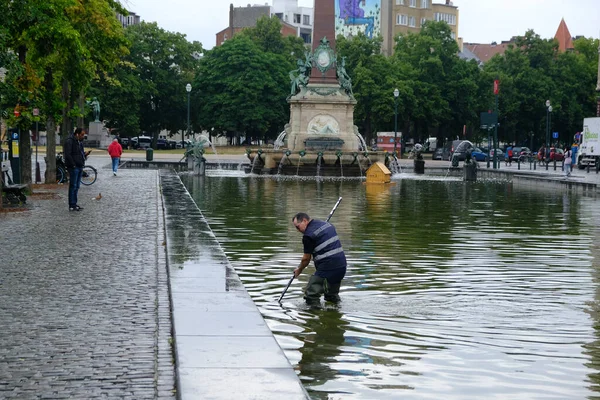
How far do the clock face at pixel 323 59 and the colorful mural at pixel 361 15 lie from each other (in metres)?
104

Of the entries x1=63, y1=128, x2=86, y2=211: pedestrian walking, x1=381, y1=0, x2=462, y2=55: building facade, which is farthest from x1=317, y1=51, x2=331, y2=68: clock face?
x1=381, y1=0, x2=462, y2=55: building facade

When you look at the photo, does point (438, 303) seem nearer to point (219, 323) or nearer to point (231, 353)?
point (219, 323)

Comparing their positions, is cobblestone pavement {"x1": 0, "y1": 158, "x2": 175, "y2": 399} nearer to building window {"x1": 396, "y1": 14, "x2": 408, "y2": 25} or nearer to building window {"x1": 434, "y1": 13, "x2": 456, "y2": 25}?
building window {"x1": 396, "y1": 14, "x2": 408, "y2": 25}

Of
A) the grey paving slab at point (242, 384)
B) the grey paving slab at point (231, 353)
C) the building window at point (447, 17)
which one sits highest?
the building window at point (447, 17)

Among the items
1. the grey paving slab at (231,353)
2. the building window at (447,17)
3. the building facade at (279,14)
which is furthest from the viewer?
the building facade at (279,14)

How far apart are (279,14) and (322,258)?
178m

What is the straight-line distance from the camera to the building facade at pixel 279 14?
178000 mm

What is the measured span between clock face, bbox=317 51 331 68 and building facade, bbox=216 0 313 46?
123 metres

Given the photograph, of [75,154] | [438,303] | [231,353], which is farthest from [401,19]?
[231,353]

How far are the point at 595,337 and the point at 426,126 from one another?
9213 cm

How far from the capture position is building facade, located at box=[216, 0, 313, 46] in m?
178

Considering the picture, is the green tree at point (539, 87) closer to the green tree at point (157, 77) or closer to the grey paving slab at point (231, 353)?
the green tree at point (157, 77)

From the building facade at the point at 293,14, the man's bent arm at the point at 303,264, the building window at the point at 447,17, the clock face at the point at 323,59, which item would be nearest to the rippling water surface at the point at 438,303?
the man's bent arm at the point at 303,264

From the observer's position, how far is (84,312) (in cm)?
990
